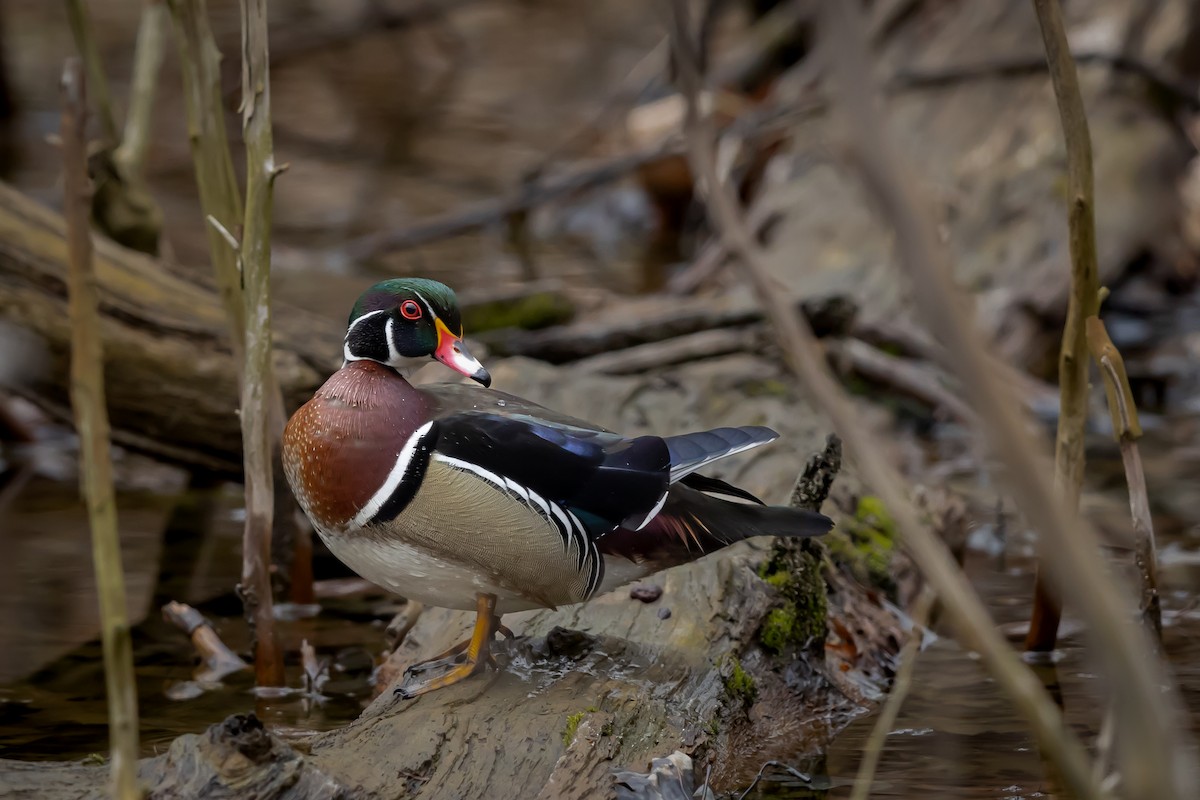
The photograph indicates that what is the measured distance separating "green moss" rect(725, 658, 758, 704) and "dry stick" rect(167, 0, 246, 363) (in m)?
1.58

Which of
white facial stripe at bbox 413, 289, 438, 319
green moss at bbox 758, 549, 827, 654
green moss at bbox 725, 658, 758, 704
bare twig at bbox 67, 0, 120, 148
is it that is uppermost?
bare twig at bbox 67, 0, 120, 148

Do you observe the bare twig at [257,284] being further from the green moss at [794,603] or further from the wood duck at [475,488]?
the green moss at [794,603]

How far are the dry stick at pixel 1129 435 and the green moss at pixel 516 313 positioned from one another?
338 centimetres

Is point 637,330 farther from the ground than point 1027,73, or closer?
closer

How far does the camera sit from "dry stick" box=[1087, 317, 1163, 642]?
11.5 feet

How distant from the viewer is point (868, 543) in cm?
449

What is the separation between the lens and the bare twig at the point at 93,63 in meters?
5.15

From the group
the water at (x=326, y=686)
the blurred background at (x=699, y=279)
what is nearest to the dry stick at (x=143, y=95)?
the blurred background at (x=699, y=279)

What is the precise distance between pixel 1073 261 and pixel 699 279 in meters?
4.54

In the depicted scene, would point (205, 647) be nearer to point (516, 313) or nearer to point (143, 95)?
point (516, 313)

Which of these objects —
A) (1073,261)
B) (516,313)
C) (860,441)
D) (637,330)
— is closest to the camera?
(860,441)

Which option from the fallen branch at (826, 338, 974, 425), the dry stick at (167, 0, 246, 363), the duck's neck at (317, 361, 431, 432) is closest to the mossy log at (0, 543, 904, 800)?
the duck's neck at (317, 361, 431, 432)

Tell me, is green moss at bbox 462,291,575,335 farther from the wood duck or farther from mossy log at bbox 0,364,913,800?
the wood duck

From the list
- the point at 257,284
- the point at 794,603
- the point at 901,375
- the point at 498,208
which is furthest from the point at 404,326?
the point at 498,208
